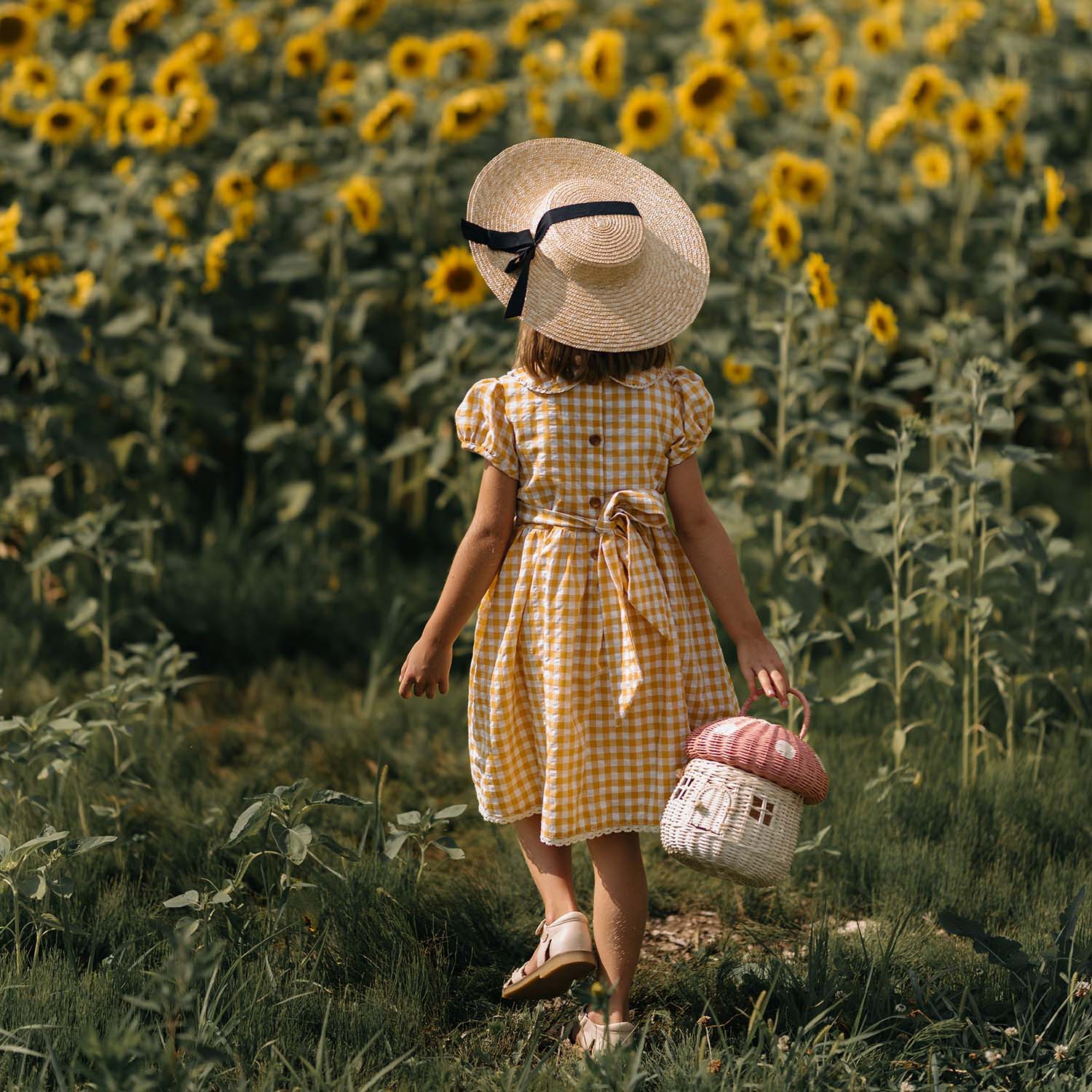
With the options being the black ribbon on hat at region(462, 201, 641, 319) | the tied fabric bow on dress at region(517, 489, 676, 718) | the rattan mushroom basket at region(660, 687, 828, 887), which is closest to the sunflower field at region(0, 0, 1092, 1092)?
the rattan mushroom basket at region(660, 687, 828, 887)

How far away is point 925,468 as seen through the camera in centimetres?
546

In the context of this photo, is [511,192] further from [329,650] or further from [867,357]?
[329,650]

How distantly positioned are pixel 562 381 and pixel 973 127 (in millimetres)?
3742

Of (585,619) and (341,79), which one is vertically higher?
(341,79)

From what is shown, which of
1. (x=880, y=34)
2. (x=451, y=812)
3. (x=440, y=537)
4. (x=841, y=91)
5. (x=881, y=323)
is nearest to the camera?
(x=451, y=812)

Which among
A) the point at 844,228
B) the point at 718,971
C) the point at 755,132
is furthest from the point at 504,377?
the point at 755,132

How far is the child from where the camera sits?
2.54m

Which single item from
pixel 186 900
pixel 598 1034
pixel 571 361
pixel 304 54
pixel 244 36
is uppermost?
pixel 244 36

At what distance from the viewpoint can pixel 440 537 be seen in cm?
531

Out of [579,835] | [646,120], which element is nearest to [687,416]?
[579,835]

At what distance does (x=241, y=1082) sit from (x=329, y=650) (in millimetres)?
2451

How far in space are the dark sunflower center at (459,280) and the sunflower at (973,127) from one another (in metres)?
2.14

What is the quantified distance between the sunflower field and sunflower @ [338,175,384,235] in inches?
0.6

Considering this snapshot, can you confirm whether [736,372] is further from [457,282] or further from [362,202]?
[362,202]
